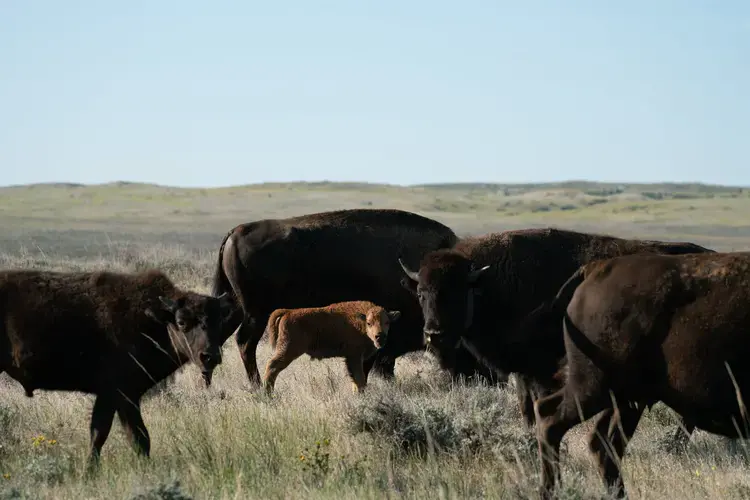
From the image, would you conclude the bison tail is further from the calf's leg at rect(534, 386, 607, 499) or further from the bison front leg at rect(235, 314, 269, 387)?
the calf's leg at rect(534, 386, 607, 499)

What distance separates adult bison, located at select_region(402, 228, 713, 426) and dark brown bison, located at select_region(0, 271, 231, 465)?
→ 6.03 feet

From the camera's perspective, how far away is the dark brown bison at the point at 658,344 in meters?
6.30

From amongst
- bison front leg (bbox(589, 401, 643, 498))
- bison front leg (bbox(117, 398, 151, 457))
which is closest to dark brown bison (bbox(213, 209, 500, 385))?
bison front leg (bbox(117, 398, 151, 457))

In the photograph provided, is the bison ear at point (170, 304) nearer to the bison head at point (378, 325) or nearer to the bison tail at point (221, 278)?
the bison head at point (378, 325)

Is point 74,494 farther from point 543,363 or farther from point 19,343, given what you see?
point 543,363

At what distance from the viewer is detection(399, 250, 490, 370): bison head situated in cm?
879

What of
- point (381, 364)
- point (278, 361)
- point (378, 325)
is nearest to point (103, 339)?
point (278, 361)

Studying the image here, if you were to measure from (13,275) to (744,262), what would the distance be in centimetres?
505

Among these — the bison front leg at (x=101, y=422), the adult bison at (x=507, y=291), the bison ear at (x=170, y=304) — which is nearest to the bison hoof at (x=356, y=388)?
the adult bison at (x=507, y=291)

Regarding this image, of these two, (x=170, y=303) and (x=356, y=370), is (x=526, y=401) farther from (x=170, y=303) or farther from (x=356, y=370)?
(x=356, y=370)

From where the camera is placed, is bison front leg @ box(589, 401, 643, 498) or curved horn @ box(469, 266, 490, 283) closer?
bison front leg @ box(589, 401, 643, 498)

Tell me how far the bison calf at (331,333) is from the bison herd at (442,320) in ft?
0.05

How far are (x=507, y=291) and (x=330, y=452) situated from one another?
8.46 feet

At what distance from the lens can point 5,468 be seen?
739cm
